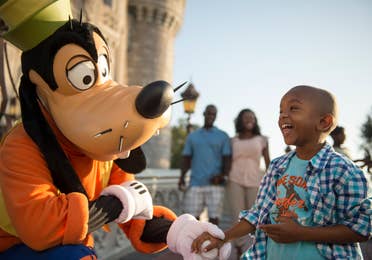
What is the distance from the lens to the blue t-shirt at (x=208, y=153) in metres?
4.05

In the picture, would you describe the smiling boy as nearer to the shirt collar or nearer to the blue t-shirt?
the shirt collar

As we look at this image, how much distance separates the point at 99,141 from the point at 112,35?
16.9 m

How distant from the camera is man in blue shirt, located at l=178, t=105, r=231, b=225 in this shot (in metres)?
4.05

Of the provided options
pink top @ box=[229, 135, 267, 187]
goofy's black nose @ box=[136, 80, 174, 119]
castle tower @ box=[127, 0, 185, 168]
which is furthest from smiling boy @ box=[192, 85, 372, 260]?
castle tower @ box=[127, 0, 185, 168]

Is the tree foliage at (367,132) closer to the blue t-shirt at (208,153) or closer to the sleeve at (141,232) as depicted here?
the blue t-shirt at (208,153)

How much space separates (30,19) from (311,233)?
1230 mm

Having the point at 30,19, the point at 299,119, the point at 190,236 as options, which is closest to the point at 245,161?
the point at 190,236

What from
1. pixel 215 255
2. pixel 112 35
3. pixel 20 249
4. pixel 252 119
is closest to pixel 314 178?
pixel 215 255

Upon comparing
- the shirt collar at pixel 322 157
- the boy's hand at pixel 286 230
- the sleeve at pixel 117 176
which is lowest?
the boy's hand at pixel 286 230

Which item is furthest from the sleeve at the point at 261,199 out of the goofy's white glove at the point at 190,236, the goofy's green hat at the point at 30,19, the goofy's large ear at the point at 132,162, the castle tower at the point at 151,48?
the castle tower at the point at 151,48

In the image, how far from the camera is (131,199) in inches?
59.5

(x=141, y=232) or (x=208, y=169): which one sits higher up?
(x=141, y=232)

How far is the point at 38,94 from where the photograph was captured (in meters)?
1.64

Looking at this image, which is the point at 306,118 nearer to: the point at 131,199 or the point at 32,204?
the point at 131,199
